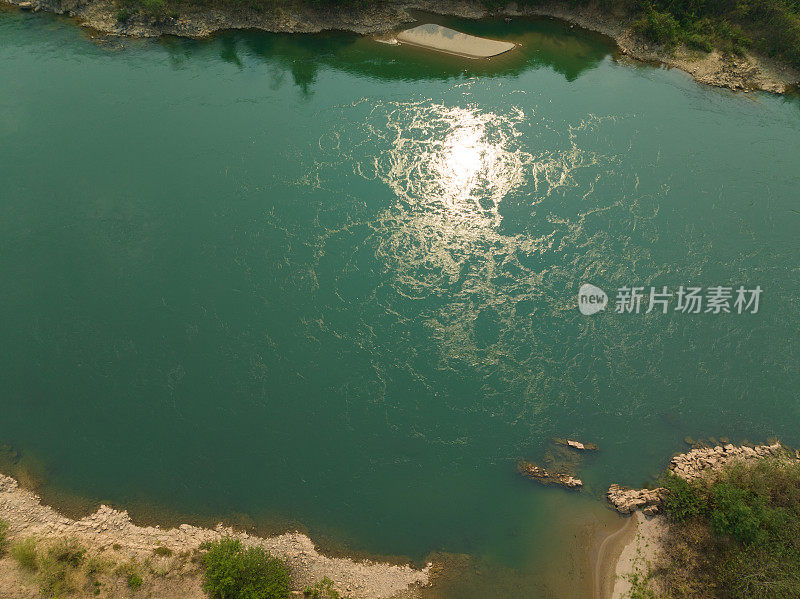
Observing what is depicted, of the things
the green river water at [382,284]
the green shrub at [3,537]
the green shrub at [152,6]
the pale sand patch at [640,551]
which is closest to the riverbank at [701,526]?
the pale sand patch at [640,551]

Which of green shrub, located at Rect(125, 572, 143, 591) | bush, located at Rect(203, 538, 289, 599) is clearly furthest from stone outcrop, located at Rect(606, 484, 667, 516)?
green shrub, located at Rect(125, 572, 143, 591)

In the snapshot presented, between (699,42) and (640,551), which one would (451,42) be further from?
(640,551)

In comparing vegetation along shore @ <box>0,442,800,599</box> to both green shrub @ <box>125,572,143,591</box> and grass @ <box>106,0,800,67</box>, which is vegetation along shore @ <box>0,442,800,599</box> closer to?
green shrub @ <box>125,572,143,591</box>

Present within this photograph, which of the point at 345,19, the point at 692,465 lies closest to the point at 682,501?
the point at 692,465

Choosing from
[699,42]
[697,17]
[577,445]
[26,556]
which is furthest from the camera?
[697,17]

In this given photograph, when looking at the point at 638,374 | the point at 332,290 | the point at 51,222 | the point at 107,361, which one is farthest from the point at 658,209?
the point at 51,222

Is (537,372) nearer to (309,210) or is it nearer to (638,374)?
(638,374)
